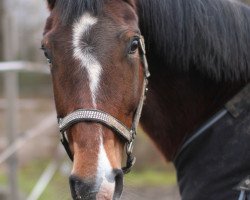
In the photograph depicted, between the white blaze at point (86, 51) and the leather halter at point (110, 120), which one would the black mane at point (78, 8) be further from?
the leather halter at point (110, 120)

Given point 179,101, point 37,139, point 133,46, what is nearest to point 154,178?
point 37,139

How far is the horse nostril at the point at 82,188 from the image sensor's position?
2.40 m

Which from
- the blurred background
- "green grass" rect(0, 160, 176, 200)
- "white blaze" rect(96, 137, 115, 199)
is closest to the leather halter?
"white blaze" rect(96, 137, 115, 199)

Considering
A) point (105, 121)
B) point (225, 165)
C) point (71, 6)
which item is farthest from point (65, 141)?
point (225, 165)

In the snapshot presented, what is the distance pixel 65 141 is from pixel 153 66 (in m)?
0.62

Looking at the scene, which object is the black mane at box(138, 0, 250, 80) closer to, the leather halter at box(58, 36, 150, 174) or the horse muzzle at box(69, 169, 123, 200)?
the leather halter at box(58, 36, 150, 174)

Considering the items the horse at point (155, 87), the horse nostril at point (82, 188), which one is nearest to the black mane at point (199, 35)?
the horse at point (155, 87)

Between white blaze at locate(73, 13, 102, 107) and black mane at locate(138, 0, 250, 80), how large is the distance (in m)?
0.33

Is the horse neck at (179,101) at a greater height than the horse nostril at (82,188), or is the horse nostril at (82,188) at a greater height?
the horse nostril at (82,188)

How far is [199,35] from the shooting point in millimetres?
2908

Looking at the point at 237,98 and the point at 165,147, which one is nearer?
the point at 237,98

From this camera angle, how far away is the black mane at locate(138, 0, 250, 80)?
2.87 meters

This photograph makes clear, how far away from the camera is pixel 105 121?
2.51 m

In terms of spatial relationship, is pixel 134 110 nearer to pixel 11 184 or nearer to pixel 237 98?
pixel 237 98
